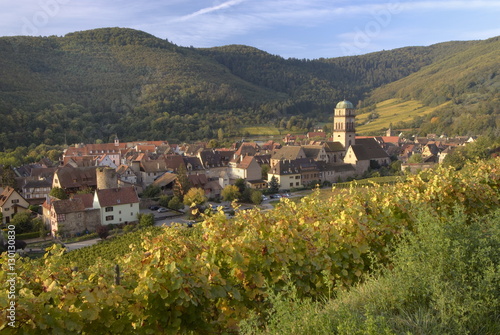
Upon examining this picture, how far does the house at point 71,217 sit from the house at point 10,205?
4.08 m

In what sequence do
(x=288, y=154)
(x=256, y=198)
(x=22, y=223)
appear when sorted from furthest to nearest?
(x=288, y=154)
(x=256, y=198)
(x=22, y=223)

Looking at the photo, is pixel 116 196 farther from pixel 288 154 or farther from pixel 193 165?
pixel 288 154

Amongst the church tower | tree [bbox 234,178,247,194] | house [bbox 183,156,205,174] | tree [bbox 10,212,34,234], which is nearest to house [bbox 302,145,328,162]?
the church tower

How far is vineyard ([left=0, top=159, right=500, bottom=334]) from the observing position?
383 cm

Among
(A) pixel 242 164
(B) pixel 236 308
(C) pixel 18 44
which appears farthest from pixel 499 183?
(C) pixel 18 44

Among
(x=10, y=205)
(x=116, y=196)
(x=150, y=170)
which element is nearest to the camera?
(x=116, y=196)

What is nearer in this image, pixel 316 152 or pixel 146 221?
pixel 146 221

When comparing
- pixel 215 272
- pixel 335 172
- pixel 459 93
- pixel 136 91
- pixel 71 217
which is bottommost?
pixel 71 217

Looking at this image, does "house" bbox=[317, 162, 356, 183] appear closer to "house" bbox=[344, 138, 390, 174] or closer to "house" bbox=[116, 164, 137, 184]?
"house" bbox=[344, 138, 390, 174]

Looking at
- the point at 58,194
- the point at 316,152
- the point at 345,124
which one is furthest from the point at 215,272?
the point at 345,124

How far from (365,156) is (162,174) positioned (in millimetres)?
30450

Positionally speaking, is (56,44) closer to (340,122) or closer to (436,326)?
(340,122)

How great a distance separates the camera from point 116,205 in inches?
1369

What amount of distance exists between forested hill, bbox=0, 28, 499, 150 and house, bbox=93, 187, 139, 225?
4604 cm
